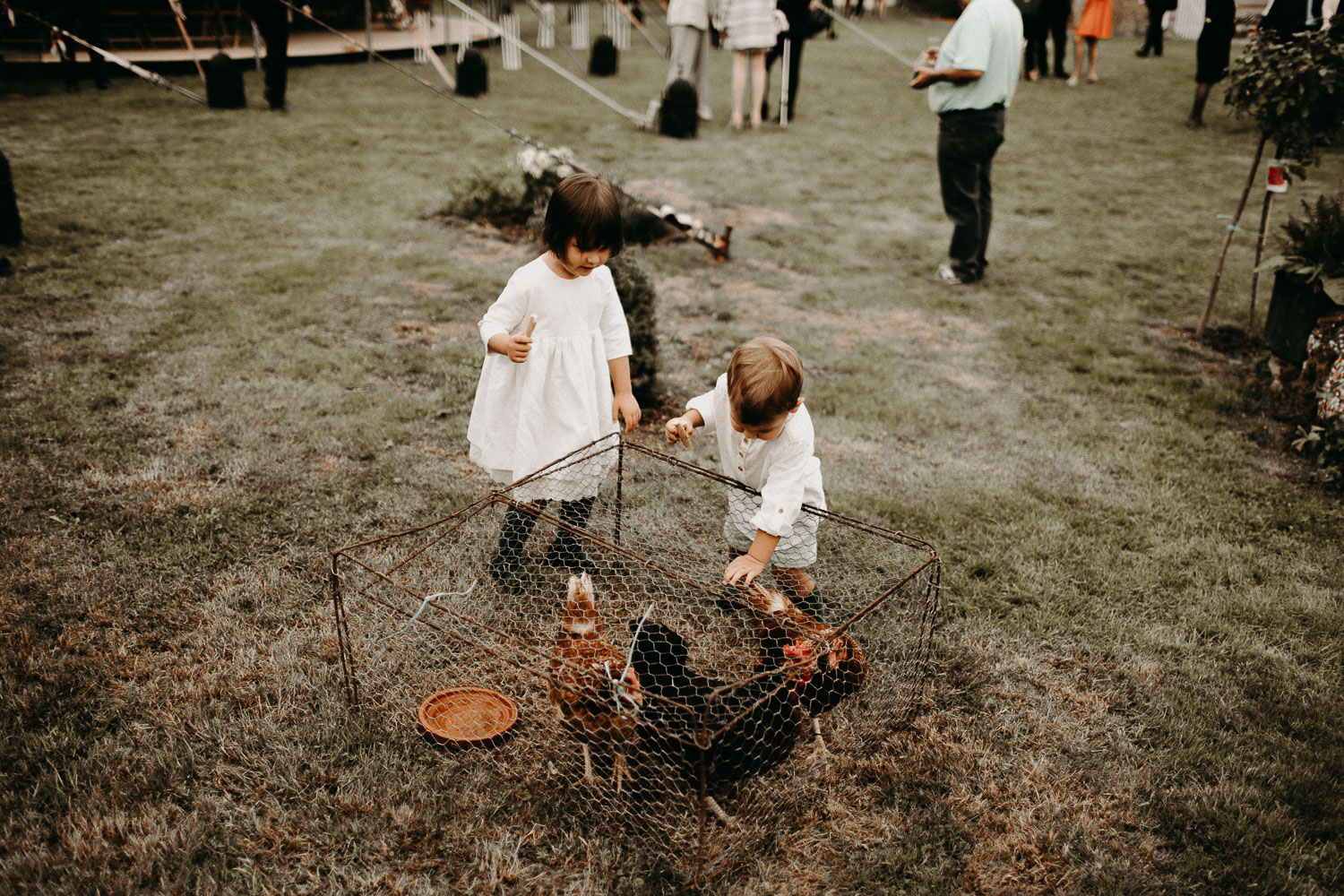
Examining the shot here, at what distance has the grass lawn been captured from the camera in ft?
7.14

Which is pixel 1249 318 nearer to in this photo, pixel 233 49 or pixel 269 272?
pixel 269 272

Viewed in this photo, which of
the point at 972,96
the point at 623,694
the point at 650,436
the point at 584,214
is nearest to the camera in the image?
the point at 623,694

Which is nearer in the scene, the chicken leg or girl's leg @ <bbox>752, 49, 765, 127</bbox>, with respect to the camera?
the chicken leg

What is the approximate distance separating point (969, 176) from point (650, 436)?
3.37 m

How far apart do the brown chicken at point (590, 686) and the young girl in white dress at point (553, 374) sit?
0.62 m

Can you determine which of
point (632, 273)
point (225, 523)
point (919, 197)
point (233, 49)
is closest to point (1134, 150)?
point (919, 197)

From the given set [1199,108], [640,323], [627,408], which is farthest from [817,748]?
[1199,108]

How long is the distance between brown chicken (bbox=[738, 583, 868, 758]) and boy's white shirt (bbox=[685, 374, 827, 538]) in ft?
0.74

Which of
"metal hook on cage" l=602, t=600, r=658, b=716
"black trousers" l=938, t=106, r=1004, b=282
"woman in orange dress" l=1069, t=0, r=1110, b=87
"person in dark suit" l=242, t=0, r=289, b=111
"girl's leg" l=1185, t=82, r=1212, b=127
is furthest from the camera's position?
"woman in orange dress" l=1069, t=0, r=1110, b=87

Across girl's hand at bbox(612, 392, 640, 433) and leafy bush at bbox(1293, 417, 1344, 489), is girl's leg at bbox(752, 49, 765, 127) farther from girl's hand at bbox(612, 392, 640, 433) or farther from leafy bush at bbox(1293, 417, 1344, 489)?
girl's hand at bbox(612, 392, 640, 433)

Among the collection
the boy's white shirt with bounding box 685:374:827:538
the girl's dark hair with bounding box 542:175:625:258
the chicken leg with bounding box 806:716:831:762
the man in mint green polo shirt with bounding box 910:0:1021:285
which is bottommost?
the chicken leg with bounding box 806:716:831:762

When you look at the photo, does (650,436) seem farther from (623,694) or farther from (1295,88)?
(1295,88)

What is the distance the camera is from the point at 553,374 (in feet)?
9.11

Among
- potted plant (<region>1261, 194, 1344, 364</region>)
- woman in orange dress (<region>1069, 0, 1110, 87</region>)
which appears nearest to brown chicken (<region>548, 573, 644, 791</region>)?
potted plant (<region>1261, 194, 1344, 364</region>)
